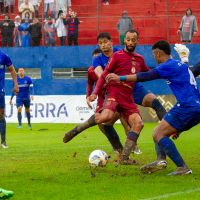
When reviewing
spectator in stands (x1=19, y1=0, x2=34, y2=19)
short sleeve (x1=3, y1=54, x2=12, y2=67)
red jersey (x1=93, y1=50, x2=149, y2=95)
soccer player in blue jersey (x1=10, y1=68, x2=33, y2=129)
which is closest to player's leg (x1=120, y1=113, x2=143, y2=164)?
red jersey (x1=93, y1=50, x2=149, y2=95)

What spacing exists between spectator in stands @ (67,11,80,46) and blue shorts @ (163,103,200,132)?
2315cm

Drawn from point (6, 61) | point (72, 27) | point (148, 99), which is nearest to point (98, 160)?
point (148, 99)

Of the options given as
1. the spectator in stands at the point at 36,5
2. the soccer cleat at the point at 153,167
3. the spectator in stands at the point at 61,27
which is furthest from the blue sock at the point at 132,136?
the spectator in stands at the point at 36,5

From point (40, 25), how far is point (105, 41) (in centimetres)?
2167

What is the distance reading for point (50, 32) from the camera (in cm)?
3478

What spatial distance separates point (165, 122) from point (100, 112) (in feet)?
6.00

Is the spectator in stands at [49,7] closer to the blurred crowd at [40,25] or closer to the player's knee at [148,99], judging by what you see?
the blurred crowd at [40,25]

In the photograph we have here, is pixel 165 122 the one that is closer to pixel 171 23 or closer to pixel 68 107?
pixel 68 107

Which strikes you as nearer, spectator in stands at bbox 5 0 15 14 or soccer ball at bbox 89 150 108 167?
soccer ball at bbox 89 150 108 167

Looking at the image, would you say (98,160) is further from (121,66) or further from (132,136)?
(121,66)

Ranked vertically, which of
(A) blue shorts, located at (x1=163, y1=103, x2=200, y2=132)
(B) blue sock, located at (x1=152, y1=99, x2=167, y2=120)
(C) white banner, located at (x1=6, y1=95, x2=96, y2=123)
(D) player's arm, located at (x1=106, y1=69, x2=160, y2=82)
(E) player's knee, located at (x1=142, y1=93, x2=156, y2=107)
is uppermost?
(D) player's arm, located at (x1=106, y1=69, x2=160, y2=82)

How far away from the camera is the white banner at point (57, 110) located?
31.1 m

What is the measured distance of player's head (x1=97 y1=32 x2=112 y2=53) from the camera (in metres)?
12.9

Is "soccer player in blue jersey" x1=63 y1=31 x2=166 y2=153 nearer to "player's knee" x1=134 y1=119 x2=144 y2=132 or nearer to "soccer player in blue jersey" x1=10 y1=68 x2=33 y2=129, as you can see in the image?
"player's knee" x1=134 y1=119 x2=144 y2=132
